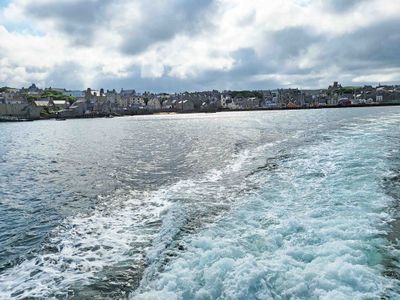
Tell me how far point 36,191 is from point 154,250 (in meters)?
9.52

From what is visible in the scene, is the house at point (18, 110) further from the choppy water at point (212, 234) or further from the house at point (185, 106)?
the choppy water at point (212, 234)

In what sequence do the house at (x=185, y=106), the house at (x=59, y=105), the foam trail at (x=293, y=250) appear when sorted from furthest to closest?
the house at (x=185, y=106), the house at (x=59, y=105), the foam trail at (x=293, y=250)

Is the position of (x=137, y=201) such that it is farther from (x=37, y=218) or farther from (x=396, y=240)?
(x=396, y=240)

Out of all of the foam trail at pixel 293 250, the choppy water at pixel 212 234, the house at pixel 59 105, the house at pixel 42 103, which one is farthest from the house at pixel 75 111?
the foam trail at pixel 293 250

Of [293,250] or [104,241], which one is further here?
[104,241]

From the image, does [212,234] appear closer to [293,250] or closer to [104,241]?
[293,250]

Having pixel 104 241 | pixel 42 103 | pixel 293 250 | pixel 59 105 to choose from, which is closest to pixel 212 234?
pixel 293 250

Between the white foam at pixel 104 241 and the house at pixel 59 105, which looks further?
the house at pixel 59 105

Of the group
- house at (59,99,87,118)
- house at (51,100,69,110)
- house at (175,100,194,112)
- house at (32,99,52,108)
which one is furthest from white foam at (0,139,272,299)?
house at (175,100,194,112)

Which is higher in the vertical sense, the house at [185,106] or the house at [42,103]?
the house at [42,103]

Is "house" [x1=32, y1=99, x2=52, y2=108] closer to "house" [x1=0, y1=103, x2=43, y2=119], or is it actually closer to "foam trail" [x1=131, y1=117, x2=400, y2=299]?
"house" [x1=0, y1=103, x2=43, y2=119]

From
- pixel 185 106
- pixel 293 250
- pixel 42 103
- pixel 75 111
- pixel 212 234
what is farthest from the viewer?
pixel 185 106

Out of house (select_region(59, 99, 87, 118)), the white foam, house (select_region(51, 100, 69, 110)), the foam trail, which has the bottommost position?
the white foam

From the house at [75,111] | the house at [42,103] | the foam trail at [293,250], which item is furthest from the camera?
the house at [42,103]
